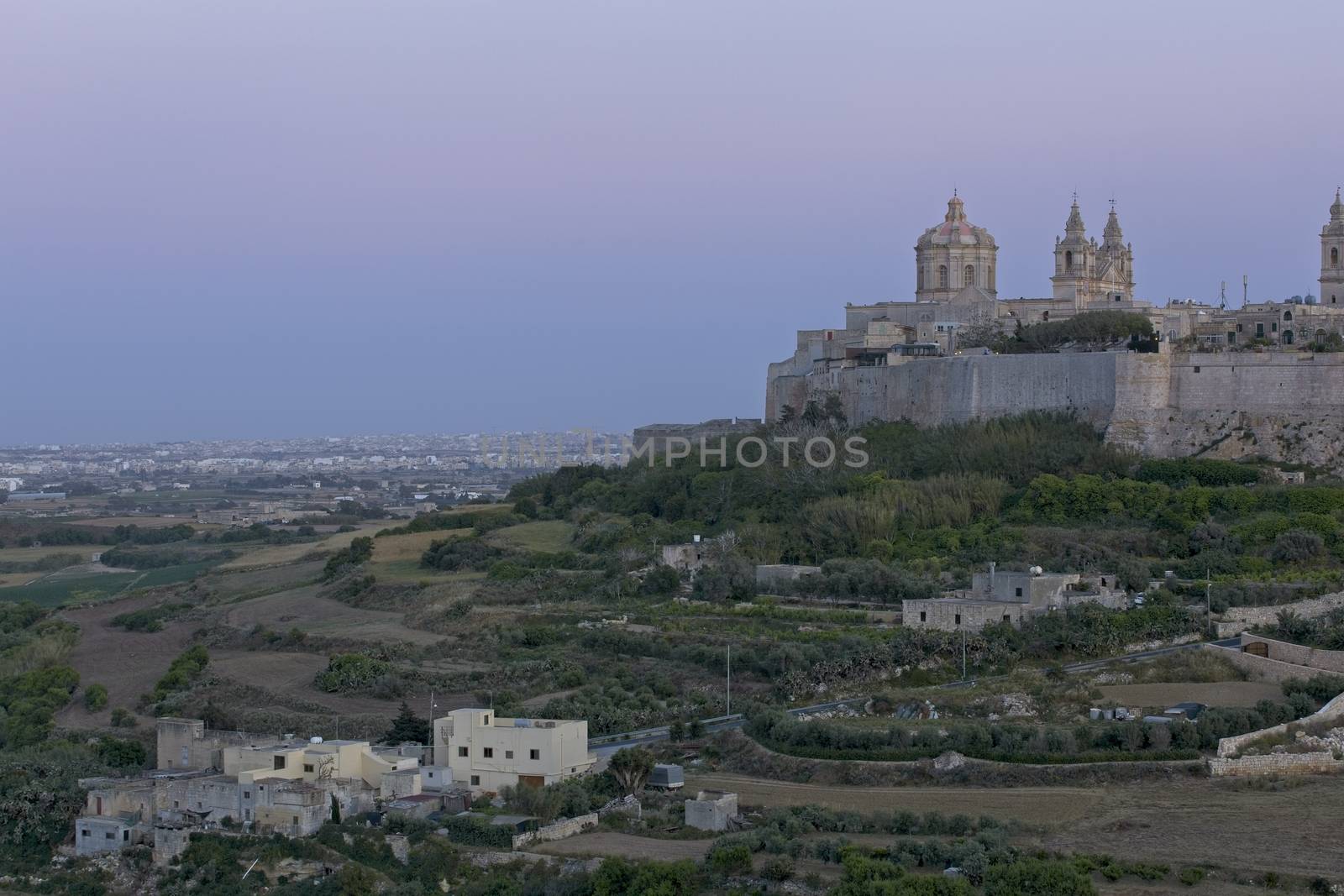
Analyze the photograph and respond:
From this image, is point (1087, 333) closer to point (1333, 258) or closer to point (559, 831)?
point (1333, 258)

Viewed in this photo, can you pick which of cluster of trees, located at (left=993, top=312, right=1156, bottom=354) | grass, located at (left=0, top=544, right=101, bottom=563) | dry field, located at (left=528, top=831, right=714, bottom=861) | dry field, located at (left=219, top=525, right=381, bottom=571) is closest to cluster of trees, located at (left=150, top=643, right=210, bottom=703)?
dry field, located at (left=528, top=831, right=714, bottom=861)

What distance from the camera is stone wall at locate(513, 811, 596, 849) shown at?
2702 cm

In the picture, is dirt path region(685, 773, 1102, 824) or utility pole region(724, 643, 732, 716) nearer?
dirt path region(685, 773, 1102, 824)

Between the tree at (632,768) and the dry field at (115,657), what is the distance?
1185cm

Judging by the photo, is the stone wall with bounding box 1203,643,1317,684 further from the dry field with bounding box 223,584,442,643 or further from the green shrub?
the green shrub

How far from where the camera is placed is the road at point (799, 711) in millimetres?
32062

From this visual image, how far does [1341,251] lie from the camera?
52.8 metres

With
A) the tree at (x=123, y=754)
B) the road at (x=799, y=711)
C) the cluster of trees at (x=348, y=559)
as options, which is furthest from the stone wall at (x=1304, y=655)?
the cluster of trees at (x=348, y=559)

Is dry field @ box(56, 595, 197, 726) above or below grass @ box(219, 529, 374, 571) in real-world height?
below

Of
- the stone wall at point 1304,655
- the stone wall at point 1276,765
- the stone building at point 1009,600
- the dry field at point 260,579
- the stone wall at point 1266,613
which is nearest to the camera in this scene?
the stone wall at point 1276,765

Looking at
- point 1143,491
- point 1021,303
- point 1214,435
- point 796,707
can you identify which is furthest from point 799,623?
point 1021,303

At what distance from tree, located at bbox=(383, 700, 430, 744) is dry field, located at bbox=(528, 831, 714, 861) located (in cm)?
591

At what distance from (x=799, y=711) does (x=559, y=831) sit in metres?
6.41

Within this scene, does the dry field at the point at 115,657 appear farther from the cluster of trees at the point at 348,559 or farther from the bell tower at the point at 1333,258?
the bell tower at the point at 1333,258
